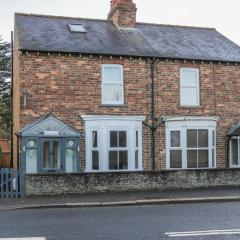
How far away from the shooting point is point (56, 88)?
22.7m

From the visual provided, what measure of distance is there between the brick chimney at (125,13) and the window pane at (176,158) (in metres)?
7.51

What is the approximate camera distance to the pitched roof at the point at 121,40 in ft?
76.6

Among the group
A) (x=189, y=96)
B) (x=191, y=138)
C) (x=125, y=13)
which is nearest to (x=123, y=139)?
(x=191, y=138)

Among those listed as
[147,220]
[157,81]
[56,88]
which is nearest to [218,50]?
[157,81]

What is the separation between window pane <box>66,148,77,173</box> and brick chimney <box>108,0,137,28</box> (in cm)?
819

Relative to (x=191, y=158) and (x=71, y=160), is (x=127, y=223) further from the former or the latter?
(x=191, y=158)

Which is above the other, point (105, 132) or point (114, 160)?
point (105, 132)

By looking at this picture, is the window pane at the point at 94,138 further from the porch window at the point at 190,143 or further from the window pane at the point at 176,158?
the window pane at the point at 176,158

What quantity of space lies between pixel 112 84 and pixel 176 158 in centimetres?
456

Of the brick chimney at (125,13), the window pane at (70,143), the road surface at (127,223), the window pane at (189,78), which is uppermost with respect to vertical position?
the brick chimney at (125,13)

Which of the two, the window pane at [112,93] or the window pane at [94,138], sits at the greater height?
the window pane at [112,93]

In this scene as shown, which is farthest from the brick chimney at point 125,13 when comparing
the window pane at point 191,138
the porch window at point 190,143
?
the window pane at point 191,138

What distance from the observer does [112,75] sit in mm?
23609

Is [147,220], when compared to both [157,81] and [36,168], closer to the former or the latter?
[36,168]
